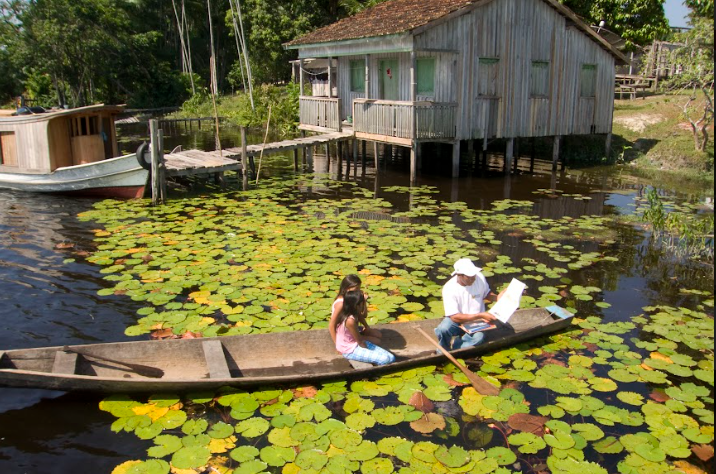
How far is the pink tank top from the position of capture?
6.32 m

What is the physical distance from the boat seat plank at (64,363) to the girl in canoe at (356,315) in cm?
252

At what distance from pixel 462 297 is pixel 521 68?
41.4 ft

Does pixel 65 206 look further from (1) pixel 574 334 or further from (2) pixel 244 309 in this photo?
(1) pixel 574 334

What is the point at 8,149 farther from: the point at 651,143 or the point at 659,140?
the point at 659,140

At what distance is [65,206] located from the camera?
47.2ft

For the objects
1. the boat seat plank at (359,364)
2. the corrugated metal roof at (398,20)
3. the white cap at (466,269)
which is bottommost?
the boat seat plank at (359,364)

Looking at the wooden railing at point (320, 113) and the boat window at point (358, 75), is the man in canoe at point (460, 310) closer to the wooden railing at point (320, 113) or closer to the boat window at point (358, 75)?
the wooden railing at point (320, 113)

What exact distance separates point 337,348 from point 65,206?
10.6 meters

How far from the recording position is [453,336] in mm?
6605

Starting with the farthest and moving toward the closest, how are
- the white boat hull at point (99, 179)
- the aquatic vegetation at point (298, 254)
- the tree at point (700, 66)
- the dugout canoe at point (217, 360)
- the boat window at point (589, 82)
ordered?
the boat window at point (589, 82) → the tree at point (700, 66) → the white boat hull at point (99, 179) → the aquatic vegetation at point (298, 254) → the dugout canoe at point (217, 360)

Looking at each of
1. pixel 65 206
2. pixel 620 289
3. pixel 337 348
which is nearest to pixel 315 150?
pixel 65 206

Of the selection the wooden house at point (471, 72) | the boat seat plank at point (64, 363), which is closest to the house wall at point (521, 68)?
the wooden house at point (471, 72)

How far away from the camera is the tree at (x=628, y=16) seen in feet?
82.7

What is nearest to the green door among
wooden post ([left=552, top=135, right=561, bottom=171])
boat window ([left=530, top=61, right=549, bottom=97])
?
boat window ([left=530, top=61, right=549, bottom=97])
